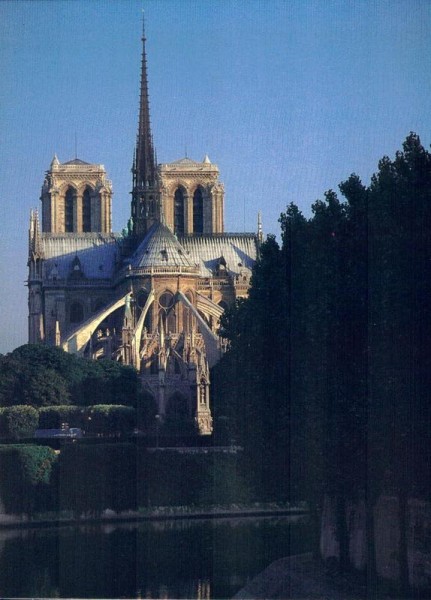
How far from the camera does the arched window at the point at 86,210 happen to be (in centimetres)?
12394

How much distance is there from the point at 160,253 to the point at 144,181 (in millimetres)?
4757

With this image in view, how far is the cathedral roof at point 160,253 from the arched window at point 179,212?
8.77 metres

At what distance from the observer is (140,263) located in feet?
367

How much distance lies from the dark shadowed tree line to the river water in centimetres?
266

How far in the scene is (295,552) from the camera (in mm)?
52344

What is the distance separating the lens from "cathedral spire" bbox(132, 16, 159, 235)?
4407 inches

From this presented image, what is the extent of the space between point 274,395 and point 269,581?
506 cm

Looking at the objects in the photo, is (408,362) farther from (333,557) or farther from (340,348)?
(333,557)

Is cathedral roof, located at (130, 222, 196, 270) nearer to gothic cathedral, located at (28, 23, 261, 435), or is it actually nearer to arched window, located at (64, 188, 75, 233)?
gothic cathedral, located at (28, 23, 261, 435)

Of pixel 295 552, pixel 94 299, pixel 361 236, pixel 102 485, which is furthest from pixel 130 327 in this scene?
pixel 361 236

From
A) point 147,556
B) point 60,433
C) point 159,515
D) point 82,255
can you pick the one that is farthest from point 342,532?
point 82,255

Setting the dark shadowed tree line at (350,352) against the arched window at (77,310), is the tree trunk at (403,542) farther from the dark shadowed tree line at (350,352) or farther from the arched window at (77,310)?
the arched window at (77,310)

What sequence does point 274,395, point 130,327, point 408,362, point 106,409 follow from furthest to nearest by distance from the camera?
point 130,327
point 106,409
point 274,395
point 408,362

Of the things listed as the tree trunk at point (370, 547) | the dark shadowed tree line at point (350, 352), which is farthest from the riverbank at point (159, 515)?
the tree trunk at point (370, 547)
